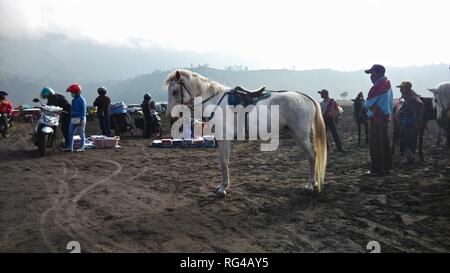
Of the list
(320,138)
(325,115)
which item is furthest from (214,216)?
(325,115)

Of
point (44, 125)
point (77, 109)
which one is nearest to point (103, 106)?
point (77, 109)

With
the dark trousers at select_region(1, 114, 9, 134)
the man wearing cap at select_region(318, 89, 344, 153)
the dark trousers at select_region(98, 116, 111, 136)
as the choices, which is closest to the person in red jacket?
the dark trousers at select_region(1, 114, 9, 134)

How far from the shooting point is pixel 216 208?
5.50m

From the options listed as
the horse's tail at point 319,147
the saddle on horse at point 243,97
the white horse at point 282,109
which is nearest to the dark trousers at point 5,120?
the white horse at point 282,109

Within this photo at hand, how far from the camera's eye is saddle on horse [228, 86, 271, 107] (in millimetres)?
6418

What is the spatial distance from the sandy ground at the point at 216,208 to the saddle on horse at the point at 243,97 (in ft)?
5.49

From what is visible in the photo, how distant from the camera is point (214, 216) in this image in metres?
5.11

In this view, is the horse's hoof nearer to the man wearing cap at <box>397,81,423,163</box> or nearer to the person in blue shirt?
the man wearing cap at <box>397,81,423,163</box>

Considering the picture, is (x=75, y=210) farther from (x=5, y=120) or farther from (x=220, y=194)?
(x=5, y=120)

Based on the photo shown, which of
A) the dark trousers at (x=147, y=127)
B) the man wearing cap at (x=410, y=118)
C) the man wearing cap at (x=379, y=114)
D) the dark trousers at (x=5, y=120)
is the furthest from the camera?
the dark trousers at (x=147, y=127)

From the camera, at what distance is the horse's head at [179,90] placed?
618 cm

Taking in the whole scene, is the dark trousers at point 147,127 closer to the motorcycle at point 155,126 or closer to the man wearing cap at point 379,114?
the motorcycle at point 155,126
